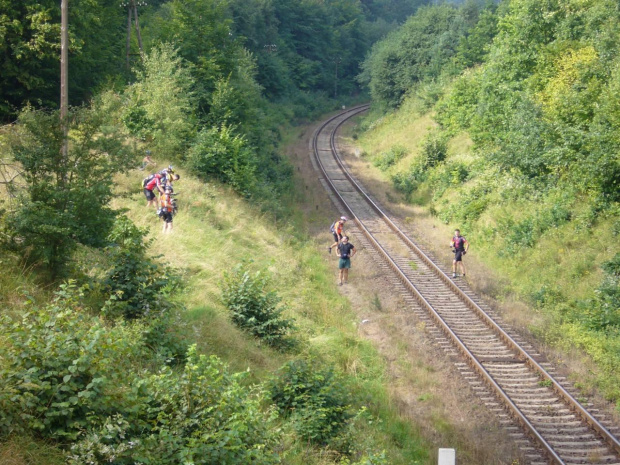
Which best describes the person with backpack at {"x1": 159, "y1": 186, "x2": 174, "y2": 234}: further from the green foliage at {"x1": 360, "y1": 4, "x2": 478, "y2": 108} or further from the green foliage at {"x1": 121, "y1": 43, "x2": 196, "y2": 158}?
the green foliage at {"x1": 360, "y1": 4, "x2": 478, "y2": 108}

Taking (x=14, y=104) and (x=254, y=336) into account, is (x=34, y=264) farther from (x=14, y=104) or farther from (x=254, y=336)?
(x=14, y=104)

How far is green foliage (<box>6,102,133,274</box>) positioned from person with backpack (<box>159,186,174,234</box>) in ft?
20.5

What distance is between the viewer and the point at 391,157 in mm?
38938

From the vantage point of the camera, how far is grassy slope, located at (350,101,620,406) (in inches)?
550

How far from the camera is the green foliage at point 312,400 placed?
8.91m

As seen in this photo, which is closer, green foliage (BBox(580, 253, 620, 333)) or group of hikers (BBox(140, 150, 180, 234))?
green foliage (BBox(580, 253, 620, 333))

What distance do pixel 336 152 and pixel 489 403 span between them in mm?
34714

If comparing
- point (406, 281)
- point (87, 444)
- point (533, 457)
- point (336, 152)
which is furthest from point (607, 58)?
point (336, 152)

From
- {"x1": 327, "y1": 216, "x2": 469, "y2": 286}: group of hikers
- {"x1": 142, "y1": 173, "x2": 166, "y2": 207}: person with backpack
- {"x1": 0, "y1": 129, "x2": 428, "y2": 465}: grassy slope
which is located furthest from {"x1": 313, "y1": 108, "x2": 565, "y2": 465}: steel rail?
{"x1": 142, "y1": 173, "x2": 166, "y2": 207}: person with backpack

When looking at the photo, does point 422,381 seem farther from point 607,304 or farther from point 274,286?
point 607,304

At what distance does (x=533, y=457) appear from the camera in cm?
1041

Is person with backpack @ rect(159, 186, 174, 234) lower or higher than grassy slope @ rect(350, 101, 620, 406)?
higher

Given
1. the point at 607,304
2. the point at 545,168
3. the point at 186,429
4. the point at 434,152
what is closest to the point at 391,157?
the point at 434,152

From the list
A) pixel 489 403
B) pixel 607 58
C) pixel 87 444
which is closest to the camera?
pixel 87 444
